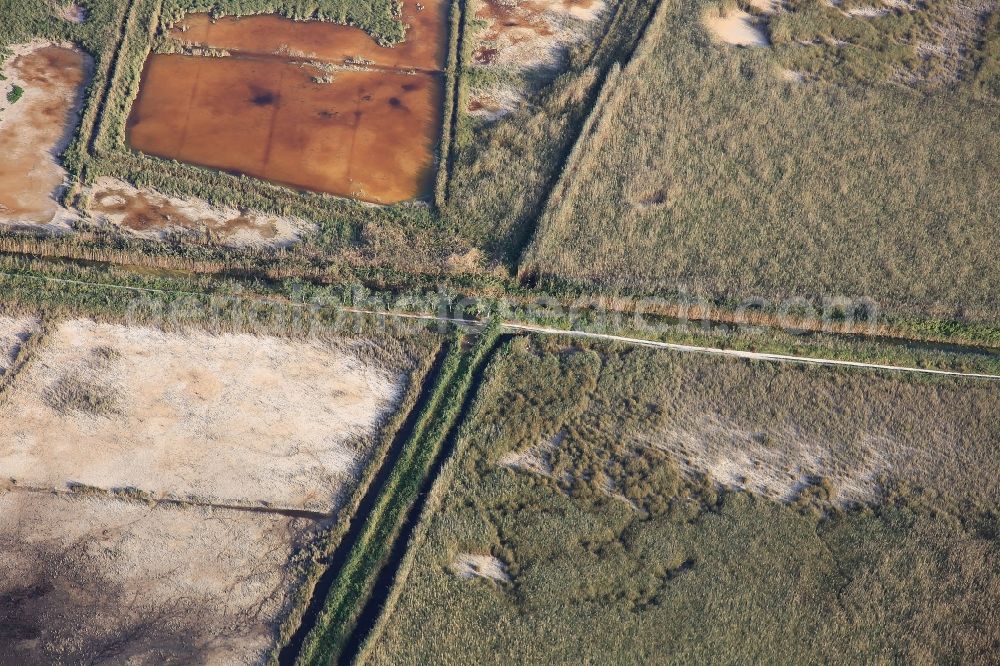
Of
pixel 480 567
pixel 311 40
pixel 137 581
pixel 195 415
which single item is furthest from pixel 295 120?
pixel 480 567

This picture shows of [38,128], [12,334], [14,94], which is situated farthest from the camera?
[14,94]

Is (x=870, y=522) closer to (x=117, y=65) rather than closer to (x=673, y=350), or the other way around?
(x=673, y=350)

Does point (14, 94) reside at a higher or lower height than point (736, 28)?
lower

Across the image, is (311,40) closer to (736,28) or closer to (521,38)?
(521,38)

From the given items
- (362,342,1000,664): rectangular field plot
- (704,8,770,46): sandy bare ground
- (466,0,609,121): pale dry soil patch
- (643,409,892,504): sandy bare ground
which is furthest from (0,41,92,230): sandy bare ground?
(704,8,770,46): sandy bare ground

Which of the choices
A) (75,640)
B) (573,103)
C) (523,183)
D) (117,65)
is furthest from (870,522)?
(117,65)

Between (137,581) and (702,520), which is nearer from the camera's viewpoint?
(137,581)
